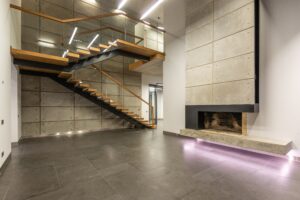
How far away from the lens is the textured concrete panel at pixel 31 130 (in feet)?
18.6

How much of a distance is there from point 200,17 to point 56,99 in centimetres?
657

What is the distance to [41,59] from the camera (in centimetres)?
463

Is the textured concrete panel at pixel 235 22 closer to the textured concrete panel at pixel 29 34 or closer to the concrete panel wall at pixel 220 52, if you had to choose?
the concrete panel wall at pixel 220 52

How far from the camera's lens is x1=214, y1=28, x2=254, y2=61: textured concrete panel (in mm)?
3555

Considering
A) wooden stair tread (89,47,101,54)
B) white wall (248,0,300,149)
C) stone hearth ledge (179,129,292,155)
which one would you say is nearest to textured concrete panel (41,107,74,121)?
wooden stair tread (89,47,101,54)

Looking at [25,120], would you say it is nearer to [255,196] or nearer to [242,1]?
[255,196]

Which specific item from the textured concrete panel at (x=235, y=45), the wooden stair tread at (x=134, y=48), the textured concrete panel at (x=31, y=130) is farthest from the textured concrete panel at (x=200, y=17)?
the textured concrete panel at (x=31, y=130)

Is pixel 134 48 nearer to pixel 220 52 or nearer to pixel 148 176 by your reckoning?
pixel 220 52

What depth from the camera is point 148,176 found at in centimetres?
250

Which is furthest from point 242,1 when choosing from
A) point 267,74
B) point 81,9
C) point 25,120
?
point 25,120

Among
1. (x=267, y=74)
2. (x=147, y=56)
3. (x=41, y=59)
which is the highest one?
(x=147, y=56)

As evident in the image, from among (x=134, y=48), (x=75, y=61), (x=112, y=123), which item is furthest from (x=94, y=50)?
(x=112, y=123)

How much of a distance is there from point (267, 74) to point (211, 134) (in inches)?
81.7

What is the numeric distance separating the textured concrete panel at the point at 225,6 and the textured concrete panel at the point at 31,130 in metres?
7.66
